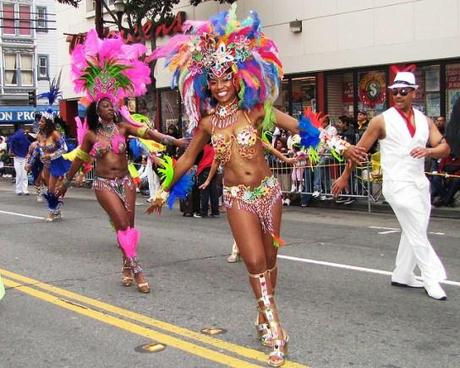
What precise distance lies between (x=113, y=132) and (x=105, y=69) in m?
0.72

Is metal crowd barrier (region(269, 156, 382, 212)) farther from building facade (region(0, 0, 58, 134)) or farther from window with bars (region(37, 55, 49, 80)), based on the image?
window with bars (region(37, 55, 49, 80))

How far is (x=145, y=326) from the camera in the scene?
5.39 meters

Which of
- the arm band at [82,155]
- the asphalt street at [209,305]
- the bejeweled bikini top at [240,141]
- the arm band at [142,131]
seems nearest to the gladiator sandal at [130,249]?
the asphalt street at [209,305]

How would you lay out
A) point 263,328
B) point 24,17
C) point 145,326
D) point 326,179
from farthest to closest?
point 24,17 → point 326,179 → point 145,326 → point 263,328

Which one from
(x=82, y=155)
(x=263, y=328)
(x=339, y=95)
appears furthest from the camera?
Result: (x=339, y=95)

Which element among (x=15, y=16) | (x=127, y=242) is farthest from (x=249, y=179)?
(x=15, y=16)

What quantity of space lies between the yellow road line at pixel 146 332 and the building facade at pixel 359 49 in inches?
380

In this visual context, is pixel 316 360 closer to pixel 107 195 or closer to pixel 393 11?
pixel 107 195

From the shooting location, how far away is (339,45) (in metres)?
17.4

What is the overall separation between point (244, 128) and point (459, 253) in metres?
5.03

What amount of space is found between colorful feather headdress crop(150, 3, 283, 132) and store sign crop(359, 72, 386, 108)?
497 inches

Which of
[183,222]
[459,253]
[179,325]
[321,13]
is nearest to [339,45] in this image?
[321,13]

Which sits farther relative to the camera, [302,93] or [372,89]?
[302,93]

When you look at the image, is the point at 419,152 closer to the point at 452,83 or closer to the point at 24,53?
the point at 452,83
